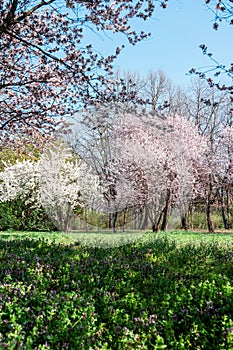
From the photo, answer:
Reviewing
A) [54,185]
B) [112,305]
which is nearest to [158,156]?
[54,185]

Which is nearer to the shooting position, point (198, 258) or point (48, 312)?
point (48, 312)

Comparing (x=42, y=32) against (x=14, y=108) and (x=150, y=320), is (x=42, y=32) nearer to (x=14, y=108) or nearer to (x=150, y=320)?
(x=14, y=108)

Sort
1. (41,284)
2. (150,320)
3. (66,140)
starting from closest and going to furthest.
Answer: (150,320) < (41,284) < (66,140)

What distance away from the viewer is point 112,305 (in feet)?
12.5

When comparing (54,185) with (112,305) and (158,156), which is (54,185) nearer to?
(158,156)

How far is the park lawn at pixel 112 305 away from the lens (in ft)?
9.95

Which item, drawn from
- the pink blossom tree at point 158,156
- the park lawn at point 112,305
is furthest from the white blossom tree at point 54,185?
the park lawn at point 112,305

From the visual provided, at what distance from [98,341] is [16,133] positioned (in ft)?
31.5

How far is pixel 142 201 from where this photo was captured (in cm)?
1742

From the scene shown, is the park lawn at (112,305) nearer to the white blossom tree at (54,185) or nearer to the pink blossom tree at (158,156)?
the pink blossom tree at (158,156)

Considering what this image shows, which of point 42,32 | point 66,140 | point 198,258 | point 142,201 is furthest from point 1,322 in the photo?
point 66,140

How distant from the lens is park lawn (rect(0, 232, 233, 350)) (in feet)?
9.95

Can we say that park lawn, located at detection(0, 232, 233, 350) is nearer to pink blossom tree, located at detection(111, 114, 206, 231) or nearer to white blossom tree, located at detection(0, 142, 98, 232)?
pink blossom tree, located at detection(111, 114, 206, 231)

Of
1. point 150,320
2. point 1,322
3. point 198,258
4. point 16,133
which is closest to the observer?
point 1,322
